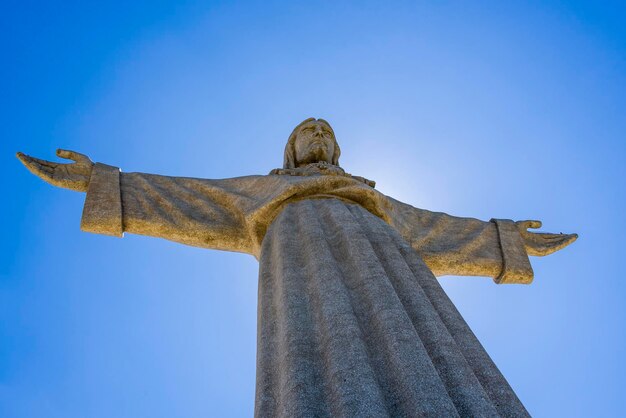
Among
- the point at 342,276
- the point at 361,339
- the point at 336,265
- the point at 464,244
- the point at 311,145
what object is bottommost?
the point at 361,339

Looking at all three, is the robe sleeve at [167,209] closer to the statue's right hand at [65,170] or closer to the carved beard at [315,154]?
the statue's right hand at [65,170]

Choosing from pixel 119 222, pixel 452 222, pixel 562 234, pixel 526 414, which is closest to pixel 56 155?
pixel 119 222

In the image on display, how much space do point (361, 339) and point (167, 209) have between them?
3924 millimetres

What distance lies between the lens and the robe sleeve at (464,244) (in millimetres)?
7910

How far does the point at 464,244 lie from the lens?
322 inches

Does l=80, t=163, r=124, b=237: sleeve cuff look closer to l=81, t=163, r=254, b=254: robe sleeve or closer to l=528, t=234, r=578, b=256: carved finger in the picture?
l=81, t=163, r=254, b=254: robe sleeve

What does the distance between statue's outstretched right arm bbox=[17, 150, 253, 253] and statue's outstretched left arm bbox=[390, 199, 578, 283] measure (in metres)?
1.92

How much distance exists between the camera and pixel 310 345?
4176 mm

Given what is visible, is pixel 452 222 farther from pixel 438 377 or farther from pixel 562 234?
pixel 438 377

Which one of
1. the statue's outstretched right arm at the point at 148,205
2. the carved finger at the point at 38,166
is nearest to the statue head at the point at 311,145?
the statue's outstretched right arm at the point at 148,205

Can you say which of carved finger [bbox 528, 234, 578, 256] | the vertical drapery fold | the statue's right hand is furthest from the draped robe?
carved finger [bbox 528, 234, 578, 256]

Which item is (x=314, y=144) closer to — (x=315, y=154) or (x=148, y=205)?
(x=315, y=154)

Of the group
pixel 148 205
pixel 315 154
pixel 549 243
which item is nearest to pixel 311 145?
pixel 315 154

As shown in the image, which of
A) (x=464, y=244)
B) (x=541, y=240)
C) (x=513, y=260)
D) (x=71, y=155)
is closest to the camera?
(x=71, y=155)
